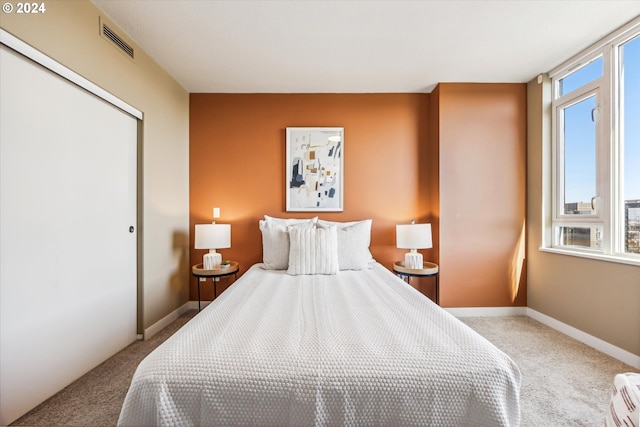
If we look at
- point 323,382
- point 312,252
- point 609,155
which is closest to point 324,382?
point 323,382

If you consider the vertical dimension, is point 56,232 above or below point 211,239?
above

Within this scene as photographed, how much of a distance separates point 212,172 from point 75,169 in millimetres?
1459

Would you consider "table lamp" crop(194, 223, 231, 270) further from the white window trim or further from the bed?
the white window trim

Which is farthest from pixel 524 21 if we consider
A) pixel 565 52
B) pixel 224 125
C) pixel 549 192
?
pixel 224 125

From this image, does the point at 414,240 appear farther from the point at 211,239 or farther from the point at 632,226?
the point at 211,239

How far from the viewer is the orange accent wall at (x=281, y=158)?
3186mm

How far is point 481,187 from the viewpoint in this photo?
2988 mm

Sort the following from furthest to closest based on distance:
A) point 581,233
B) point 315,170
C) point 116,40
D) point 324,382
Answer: point 315,170 → point 581,233 → point 116,40 → point 324,382

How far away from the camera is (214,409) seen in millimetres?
930

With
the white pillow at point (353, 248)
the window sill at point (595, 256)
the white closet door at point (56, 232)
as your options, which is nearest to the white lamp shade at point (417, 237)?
the white pillow at point (353, 248)

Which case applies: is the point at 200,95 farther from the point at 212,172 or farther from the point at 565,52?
the point at 565,52

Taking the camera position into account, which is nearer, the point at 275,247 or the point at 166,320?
the point at 275,247

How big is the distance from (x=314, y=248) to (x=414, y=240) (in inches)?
44.4

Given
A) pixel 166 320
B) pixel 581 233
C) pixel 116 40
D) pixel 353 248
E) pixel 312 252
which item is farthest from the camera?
pixel 166 320
